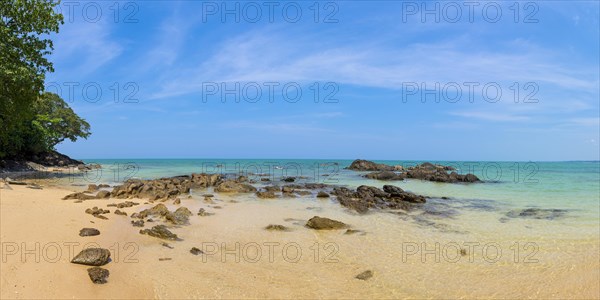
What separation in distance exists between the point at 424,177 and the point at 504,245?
113 ft

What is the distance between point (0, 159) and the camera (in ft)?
133

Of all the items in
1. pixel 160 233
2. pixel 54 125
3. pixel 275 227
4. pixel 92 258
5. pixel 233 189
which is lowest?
pixel 275 227

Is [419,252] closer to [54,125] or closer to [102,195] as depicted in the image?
[102,195]

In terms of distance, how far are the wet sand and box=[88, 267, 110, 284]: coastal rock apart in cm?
12

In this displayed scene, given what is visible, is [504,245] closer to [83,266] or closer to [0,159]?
[83,266]

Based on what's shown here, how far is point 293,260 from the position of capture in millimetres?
9211

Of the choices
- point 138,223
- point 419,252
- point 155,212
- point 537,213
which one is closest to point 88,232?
point 138,223

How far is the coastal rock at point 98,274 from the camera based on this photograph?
22.2ft

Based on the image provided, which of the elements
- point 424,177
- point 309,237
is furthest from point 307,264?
point 424,177

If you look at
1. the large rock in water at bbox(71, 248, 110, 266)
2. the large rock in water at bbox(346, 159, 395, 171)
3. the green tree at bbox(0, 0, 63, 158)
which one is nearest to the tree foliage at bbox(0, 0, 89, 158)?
the green tree at bbox(0, 0, 63, 158)

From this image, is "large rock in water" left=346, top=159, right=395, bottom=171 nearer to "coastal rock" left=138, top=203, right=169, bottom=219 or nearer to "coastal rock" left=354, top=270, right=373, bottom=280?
"coastal rock" left=138, top=203, right=169, bottom=219

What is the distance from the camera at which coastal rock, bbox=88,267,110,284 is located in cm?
675

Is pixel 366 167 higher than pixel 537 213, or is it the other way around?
pixel 366 167

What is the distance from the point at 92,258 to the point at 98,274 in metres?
0.82
